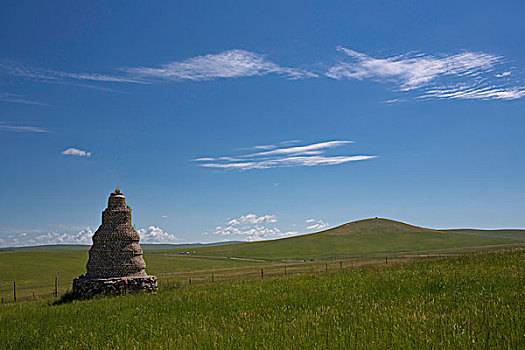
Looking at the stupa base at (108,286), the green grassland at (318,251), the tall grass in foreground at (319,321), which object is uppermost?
the tall grass in foreground at (319,321)

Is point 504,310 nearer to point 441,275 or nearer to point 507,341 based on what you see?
point 507,341

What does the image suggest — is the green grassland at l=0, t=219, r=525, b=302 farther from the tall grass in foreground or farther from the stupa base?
the tall grass in foreground

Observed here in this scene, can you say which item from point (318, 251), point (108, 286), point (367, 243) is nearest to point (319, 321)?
point (108, 286)

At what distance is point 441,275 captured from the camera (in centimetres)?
1547

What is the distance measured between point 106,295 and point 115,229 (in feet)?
12.3

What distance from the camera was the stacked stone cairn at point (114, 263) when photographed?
70.0ft

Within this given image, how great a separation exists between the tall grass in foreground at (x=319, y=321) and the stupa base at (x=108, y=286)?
532cm

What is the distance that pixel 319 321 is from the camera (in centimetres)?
855

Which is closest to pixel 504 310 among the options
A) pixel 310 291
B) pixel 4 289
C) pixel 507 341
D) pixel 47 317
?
→ pixel 507 341

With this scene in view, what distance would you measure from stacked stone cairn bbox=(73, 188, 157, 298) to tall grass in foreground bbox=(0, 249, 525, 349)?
17.8ft

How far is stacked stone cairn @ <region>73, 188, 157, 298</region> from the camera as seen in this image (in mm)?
21328

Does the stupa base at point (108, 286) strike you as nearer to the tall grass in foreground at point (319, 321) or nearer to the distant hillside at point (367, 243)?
the tall grass in foreground at point (319, 321)

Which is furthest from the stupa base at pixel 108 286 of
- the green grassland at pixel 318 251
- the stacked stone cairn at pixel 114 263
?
the green grassland at pixel 318 251

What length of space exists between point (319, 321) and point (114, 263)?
54.9 feet
